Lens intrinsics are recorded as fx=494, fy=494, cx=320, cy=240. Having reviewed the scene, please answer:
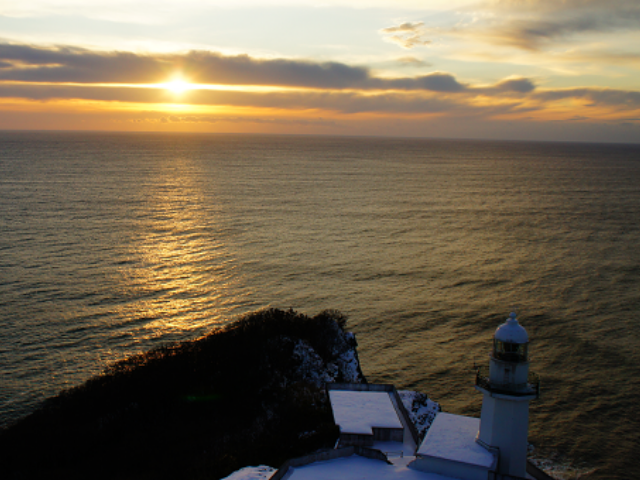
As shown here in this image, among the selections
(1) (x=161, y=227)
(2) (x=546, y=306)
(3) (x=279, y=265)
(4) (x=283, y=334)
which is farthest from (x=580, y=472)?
(1) (x=161, y=227)

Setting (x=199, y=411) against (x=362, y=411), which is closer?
(x=362, y=411)

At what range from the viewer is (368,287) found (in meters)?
51.6

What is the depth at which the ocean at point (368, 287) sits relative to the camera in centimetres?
3381

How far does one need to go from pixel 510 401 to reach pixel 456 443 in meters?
2.68

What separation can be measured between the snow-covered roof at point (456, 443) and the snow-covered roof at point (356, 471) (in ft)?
2.74

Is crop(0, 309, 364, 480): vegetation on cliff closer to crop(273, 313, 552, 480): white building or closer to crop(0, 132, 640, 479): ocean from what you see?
crop(273, 313, 552, 480): white building

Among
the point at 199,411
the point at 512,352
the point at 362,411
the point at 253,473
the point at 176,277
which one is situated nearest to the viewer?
the point at 512,352

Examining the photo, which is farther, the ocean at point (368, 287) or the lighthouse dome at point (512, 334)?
the ocean at point (368, 287)

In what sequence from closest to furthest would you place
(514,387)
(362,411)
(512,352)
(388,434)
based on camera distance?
(514,387) < (512,352) < (388,434) < (362,411)

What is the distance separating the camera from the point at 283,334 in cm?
3338

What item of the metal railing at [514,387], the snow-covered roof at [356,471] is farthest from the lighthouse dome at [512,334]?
the snow-covered roof at [356,471]

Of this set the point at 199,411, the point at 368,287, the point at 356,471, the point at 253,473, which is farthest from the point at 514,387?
the point at 368,287

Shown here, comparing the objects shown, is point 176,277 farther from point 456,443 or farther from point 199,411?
point 456,443

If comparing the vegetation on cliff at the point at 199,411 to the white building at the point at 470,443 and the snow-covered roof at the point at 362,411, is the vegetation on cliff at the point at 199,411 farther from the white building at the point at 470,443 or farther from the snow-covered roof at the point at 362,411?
the white building at the point at 470,443
